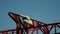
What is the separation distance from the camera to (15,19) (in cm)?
2072

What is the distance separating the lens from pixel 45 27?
22.3m

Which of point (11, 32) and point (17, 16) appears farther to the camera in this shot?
point (11, 32)

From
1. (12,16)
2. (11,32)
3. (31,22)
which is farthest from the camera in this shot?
(11,32)

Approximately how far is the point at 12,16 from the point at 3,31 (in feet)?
24.0

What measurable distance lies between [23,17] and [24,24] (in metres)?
0.80

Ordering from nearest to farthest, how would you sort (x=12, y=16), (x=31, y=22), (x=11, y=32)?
(x=12, y=16), (x=31, y=22), (x=11, y=32)

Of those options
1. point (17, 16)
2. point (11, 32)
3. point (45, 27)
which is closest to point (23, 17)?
point (17, 16)

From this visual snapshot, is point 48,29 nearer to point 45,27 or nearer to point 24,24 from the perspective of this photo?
point 45,27

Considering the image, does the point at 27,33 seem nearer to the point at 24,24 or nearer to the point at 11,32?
the point at 24,24

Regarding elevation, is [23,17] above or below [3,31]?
above

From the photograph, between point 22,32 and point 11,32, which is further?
point 11,32

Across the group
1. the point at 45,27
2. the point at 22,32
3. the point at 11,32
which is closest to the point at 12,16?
the point at 22,32

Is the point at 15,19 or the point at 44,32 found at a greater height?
the point at 15,19

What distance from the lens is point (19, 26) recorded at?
21.0 metres
